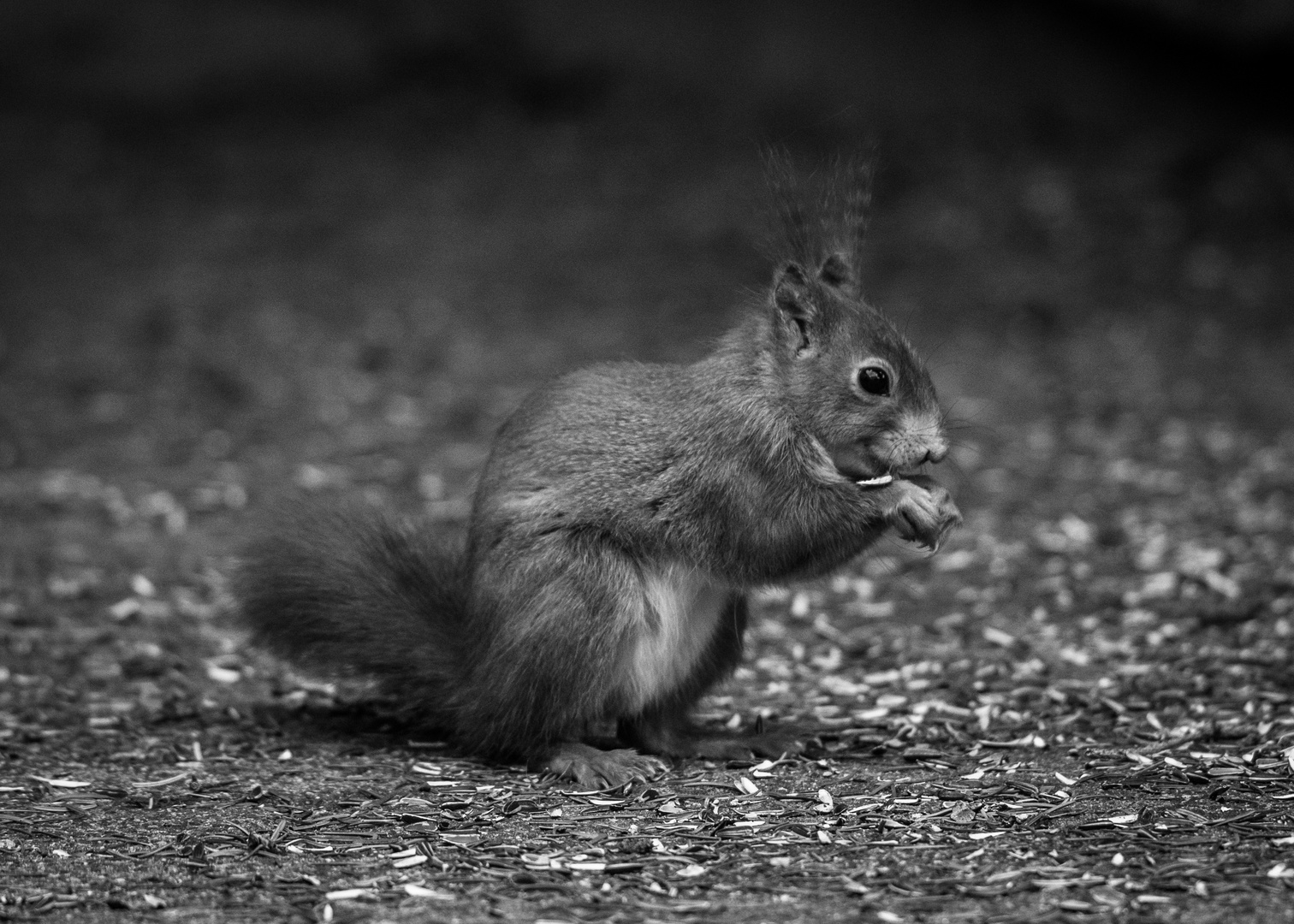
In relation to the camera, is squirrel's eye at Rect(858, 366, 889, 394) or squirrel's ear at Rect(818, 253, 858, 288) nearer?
squirrel's eye at Rect(858, 366, 889, 394)

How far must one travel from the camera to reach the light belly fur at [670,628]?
12.5 feet

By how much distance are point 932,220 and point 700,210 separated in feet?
5.04

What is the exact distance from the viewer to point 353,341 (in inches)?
368

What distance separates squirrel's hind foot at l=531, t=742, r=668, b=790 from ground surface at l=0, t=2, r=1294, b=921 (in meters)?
0.07

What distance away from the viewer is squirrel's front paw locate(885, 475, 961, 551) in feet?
12.5

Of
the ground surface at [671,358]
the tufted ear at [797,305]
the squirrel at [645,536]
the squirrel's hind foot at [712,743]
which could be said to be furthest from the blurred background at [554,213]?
the tufted ear at [797,305]

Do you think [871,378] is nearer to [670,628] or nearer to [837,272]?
[837,272]

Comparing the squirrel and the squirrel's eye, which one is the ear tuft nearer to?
the squirrel

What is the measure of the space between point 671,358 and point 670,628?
15.7 feet

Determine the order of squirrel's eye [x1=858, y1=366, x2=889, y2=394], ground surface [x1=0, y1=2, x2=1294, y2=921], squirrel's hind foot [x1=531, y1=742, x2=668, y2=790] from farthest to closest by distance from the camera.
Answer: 1. squirrel's eye [x1=858, y1=366, x2=889, y2=394]
2. squirrel's hind foot [x1=531, y1=742, x2=668, y2=790]
3. ground surface [x1=0, y1=2, x2=1294, y2=921]

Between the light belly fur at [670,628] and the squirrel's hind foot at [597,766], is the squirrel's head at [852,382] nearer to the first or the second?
the light belly fur at [670,628]

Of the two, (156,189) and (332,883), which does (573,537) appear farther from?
(156,189)

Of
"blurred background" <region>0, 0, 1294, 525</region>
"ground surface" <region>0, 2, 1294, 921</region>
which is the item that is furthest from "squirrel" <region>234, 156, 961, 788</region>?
"blurred background" <region>0, 0, 1294, 525</region>

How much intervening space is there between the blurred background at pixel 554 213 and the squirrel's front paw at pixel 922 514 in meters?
2.83
